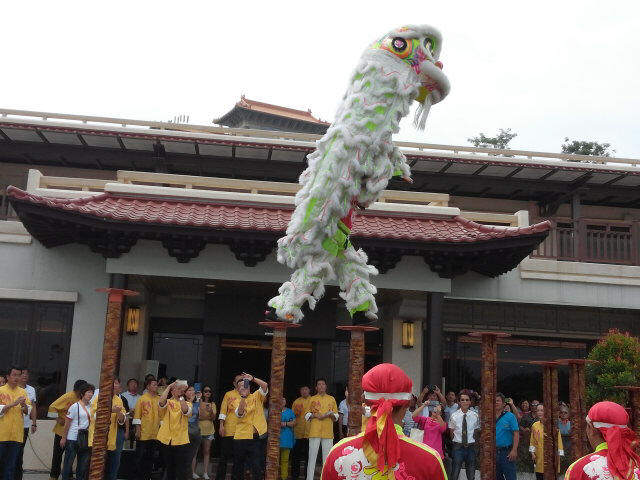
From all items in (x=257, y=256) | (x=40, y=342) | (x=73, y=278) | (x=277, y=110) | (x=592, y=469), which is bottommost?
(x=592, y=469)

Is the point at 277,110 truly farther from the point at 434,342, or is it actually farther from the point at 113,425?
the point at 113,425

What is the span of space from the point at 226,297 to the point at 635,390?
8.44m

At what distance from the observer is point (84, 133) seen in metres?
14.3

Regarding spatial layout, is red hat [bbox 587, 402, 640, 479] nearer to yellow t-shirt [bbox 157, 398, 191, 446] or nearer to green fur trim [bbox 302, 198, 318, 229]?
green fur trim [bbox 302, 198, 318, 229]

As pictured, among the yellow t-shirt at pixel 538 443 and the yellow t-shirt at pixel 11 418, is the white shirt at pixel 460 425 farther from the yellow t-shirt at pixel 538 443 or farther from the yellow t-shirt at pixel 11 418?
the yellow t-shirt at pixel 11 418

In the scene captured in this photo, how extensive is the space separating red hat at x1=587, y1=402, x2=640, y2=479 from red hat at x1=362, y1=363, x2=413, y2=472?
1.70m

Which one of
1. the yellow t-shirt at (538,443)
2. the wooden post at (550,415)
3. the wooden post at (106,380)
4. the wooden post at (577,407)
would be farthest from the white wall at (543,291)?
the wooden post at (106,380)

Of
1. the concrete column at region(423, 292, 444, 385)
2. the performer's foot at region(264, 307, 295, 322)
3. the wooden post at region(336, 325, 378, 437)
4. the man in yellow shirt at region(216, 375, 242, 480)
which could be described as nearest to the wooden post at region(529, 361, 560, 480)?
the wooden post at region(336, 325, 378, 437)

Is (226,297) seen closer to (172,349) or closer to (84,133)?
(172,349)

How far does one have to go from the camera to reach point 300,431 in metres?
10.9

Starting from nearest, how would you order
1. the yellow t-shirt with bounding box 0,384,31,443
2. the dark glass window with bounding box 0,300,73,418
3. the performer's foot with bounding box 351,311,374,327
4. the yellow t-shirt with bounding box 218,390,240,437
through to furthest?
the performer's foot with bounding box 351,311,374,327 < the yellow t-shirt with bounding box 0,384,31,443 < the yellow t-shirt with bounding box 218,390,240,437 < the dark glass window with bounding box 0,300,73,418

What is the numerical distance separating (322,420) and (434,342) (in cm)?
260

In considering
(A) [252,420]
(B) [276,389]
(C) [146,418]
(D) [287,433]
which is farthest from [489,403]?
(C) [146,418]

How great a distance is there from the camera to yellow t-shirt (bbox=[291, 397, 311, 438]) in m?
10.9
